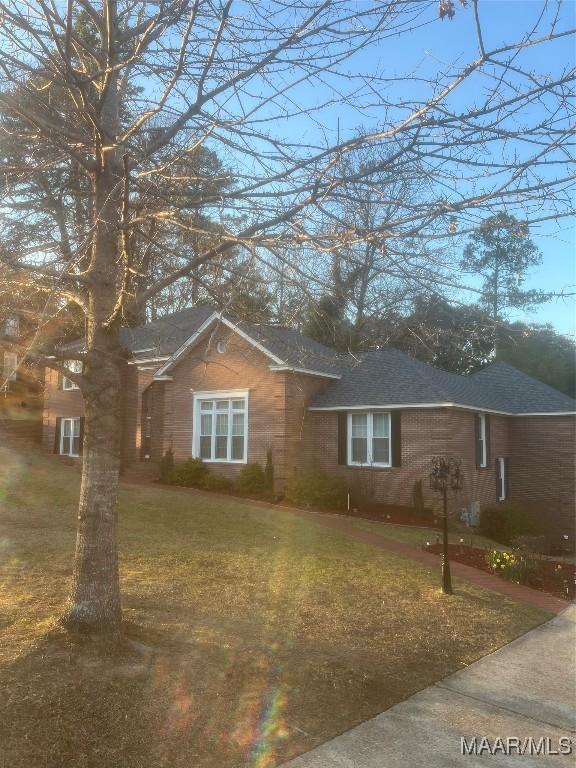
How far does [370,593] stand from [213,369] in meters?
13.8

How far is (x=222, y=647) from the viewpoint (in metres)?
5.87

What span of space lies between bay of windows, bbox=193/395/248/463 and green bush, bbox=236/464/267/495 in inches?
41.8

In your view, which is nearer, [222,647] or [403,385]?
[222,647]

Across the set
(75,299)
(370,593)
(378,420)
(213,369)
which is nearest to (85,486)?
(75,299)

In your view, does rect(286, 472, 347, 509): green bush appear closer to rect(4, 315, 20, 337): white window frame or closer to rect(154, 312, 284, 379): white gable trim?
rect(154, 312, 284, 379): white gable trim

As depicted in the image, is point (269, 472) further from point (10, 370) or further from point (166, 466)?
point (10, 370)

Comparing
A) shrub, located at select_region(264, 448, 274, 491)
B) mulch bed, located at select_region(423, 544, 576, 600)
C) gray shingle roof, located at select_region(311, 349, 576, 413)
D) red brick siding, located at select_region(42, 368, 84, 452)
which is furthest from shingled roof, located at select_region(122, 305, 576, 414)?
mulch bed, located at select_region(423, 544, 576, 600)

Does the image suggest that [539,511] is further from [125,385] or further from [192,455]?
[125,385]

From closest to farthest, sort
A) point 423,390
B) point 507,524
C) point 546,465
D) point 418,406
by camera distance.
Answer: point 507,524 → point 418,406 → point 423,390 → point 546,465

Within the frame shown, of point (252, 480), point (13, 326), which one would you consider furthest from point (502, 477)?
point (13, 326)

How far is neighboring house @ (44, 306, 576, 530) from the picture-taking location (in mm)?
18578

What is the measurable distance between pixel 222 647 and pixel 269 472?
13479mm

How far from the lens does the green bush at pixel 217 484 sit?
64.8 feet

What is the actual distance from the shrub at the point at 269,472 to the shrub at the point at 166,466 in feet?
11.7
